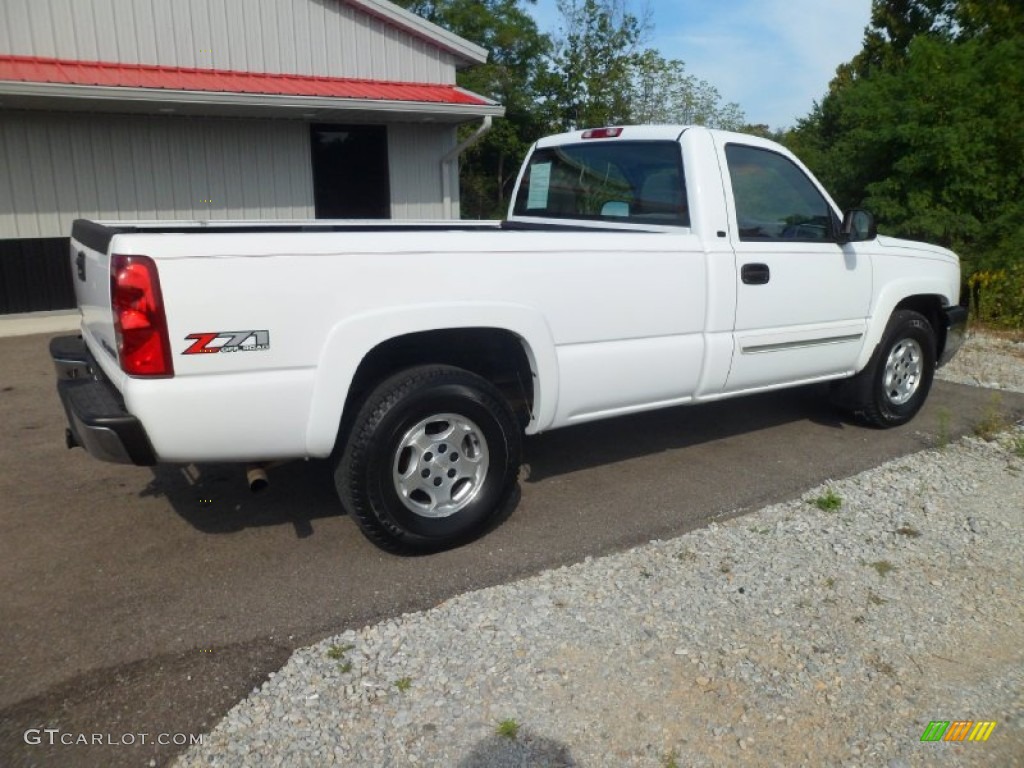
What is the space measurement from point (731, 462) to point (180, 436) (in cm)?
342

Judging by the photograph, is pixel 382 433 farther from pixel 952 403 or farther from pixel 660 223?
pixel 952 403

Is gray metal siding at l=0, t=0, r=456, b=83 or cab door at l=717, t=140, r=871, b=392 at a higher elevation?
gray metal siding at l=0, t=0, r=456, b=83

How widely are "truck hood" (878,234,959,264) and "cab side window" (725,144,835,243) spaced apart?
2.11 ft

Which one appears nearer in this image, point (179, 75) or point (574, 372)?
point (574, 372)

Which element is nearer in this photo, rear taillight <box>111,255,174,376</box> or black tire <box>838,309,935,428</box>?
rear taillight <box>111,255,174,376</box>

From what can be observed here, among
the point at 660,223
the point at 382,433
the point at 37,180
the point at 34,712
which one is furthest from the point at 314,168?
the point at 34,712

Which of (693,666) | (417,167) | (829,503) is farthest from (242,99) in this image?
(693,666)

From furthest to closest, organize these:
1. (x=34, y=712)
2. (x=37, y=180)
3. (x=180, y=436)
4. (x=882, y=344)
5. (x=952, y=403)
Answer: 1. (x=37, y=180)
2. (x=952, y=403)
3. (x=882, y=344)
4. (x=180, y=436)
5. (x=34, y=712)

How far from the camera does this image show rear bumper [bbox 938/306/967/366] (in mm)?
6176

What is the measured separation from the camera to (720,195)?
15.5 ft

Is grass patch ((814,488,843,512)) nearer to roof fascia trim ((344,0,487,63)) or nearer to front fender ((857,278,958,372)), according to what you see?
front fender ((857,278,958,372))

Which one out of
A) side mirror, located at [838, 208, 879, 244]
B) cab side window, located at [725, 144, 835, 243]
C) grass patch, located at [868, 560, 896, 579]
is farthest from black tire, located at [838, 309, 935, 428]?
grass patch, located at [868, 560, 896, 579]

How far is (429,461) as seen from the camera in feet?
12.6

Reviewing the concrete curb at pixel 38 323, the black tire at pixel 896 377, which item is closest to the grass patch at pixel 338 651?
the black tire at pixel 896 377
